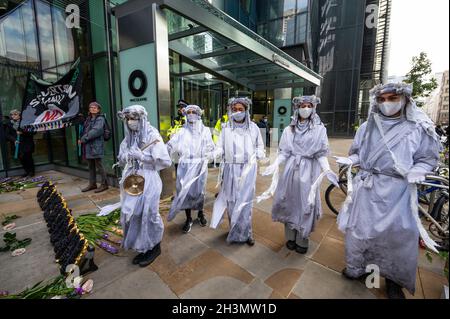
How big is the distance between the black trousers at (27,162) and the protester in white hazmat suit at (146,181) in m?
5.45

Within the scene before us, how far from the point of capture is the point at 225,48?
652 cm

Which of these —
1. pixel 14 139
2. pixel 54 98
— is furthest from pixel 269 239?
pixel 14 139

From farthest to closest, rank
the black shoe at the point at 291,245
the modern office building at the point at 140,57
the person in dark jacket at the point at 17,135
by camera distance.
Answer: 1. the person in dark jacket at the point at 17,135
2. the modern office building at the point at 140,57
3. the black shoe at the point at 291,245

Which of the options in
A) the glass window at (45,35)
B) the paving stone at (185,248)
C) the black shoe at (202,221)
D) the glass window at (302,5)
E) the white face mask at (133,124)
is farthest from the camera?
the glass window at (302,5)

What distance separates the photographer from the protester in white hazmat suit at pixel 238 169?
2.74 meters

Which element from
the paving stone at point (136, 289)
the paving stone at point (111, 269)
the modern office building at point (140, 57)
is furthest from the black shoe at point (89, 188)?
the paving stone at point (136, 289)

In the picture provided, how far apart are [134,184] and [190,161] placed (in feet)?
3.02

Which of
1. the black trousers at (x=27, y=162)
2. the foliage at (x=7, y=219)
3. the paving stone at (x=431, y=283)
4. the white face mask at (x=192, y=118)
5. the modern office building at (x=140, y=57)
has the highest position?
the modern office building at (x=140, y=57)

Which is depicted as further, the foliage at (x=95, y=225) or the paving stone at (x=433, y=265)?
the foliage at (x=95, y=225)

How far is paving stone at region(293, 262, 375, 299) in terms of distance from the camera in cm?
200

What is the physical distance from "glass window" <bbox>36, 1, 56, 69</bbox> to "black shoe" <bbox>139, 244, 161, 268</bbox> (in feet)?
23.7

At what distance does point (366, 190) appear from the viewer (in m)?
2.04

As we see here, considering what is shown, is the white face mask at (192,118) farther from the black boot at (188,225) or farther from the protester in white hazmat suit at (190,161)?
the black boot at (188,225)
